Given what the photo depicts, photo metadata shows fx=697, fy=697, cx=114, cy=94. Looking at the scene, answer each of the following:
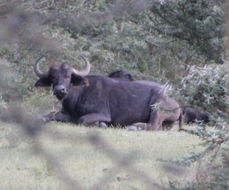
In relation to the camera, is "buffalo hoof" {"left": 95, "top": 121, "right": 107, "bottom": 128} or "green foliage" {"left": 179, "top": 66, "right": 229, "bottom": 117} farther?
"buffalo hoof" {"left": 95, "top": 121, "right": 107, "bottom": 128}

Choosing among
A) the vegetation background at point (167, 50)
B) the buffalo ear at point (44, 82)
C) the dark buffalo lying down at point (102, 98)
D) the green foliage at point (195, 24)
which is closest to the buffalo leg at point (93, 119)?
the dark buffalo lying down at point (102, 98)

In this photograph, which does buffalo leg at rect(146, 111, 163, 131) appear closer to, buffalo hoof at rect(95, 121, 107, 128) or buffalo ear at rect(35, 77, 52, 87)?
buffalo hoof at rect(95, 121, 107, 128)

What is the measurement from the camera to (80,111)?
13.8 meters

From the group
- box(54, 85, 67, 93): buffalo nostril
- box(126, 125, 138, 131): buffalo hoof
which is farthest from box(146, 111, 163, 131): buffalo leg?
box(54, 85, 67, 93): buffalo nostril

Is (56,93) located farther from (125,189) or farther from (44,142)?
(44,142)

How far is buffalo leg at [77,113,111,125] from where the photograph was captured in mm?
13219

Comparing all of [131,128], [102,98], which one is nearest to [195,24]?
[102,98]

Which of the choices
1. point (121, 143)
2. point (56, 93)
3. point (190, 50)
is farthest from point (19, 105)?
point (190, 50)

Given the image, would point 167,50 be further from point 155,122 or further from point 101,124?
point 101,124

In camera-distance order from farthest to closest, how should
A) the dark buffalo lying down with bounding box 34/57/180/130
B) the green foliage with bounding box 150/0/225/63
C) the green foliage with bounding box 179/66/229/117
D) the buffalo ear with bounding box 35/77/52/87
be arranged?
the green foliage with bounding box 150/0/225/63, the buffalo ear with bounding box 35/77/52/87, the dark buffalo lying down with bounding box 34/57/180/130, the green foliage with bounding box 179/66/229/117

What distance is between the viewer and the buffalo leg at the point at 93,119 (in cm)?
1322

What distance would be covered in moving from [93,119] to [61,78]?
3.29 feet

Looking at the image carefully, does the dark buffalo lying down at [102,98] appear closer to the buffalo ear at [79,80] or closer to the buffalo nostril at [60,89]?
the buffalo ear at [79,80]

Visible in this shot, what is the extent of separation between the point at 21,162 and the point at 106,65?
11227 mm
